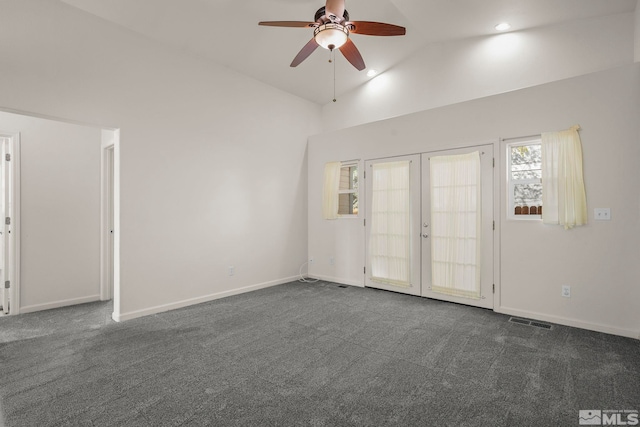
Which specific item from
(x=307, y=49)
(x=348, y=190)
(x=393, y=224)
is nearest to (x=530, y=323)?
(x=393, y=224)

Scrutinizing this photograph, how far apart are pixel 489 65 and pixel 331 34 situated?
3016mm

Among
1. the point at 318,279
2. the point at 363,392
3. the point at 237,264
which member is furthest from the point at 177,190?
the point at 363,392

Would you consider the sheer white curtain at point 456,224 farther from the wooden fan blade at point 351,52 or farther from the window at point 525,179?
the wooden fan blade at point 351,52

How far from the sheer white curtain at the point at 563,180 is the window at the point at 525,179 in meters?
0.19

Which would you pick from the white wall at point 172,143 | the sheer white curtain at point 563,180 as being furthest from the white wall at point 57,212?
the sheer white curtain at point 563,180

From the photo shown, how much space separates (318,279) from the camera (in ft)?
19.4

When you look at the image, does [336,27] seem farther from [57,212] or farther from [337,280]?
[57,212]

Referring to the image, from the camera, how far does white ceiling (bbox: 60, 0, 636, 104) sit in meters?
3.57

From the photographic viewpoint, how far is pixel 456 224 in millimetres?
4309

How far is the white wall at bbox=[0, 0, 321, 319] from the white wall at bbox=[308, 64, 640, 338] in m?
2.88

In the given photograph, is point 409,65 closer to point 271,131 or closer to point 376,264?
point 271,131

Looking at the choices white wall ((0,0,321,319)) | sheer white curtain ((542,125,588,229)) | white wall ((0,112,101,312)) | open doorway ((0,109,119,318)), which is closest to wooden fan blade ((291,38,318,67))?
white wall ((0,0,321,319))

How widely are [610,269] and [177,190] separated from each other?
5157 mm

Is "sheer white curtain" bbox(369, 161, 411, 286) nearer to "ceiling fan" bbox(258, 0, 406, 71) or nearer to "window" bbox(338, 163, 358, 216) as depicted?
"window" bbox(338, 163, 358, 216)
